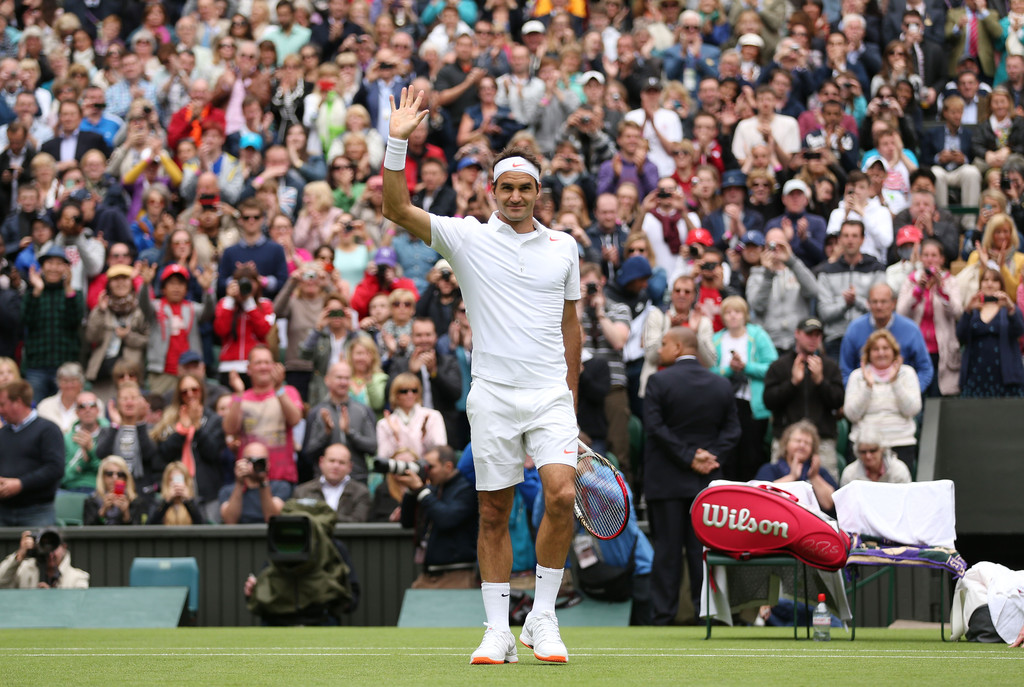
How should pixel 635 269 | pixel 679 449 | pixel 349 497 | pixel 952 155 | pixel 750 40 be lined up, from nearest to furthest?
pixel 679 449
pixel 349 497
pixel 635 269
pixel 952 155
pixel 750 40

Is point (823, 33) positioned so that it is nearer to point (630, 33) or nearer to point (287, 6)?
point (630, 33)

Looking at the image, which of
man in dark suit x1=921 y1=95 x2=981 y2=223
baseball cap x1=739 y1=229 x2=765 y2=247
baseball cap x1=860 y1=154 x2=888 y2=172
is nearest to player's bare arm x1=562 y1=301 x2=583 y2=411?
baseball cap x1=739 y1=229 x2=765 y2=247

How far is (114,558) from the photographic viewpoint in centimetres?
1278

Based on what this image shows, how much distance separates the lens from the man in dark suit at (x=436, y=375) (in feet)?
43.9

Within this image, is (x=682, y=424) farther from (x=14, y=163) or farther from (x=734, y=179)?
(x=14, y=163)

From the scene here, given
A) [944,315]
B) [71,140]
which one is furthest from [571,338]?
[71,140]

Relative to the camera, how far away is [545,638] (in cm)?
657

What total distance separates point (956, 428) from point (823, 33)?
23.0ft

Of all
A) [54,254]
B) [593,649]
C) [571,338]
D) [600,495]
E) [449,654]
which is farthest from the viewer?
[54,254]

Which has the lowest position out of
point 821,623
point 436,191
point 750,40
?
point 821,623

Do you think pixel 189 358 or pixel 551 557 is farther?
pixel 189 358

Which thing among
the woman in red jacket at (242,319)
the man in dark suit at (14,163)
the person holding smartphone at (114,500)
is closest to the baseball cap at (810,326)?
the woman in red jacket at (242,319)

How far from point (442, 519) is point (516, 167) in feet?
17.4

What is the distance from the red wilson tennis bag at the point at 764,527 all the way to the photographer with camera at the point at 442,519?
9.36 ft
